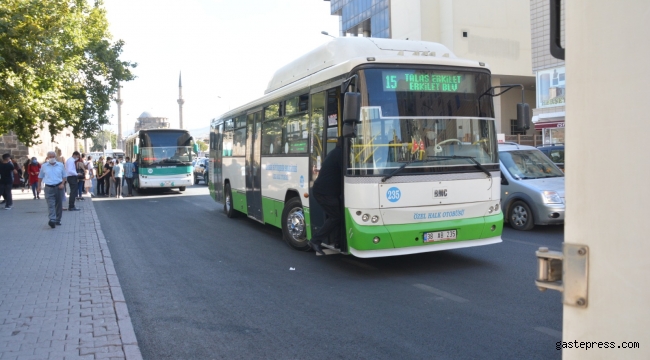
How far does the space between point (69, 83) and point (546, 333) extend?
22.6m

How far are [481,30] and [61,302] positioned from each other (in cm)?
4853

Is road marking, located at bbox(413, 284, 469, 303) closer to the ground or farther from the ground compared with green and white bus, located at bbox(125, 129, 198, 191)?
closer to the ground

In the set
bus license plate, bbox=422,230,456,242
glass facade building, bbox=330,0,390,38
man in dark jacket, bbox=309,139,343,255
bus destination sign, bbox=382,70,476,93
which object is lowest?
bus license plate, bbox=422,230,456,242

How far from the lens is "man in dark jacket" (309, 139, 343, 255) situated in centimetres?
798

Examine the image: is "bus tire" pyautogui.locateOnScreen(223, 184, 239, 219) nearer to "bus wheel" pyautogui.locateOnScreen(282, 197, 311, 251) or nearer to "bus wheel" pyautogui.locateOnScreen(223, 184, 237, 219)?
"bus wheel" pyautogui.locateOnScreen(223, 184, 237, 219)

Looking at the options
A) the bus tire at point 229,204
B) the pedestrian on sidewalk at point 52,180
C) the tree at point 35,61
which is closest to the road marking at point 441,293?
the bus tire at point 229,204

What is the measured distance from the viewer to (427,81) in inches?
313

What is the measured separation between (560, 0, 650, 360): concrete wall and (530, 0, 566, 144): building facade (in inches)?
1406

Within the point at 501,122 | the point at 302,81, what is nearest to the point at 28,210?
the point at 302,81

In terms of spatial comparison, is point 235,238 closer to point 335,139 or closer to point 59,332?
point 335,139

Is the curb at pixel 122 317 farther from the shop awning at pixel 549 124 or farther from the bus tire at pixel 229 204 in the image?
the shop awning at pixel 549 124

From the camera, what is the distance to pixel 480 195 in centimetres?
821

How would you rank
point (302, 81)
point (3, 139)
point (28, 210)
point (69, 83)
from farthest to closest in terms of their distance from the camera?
point (3, 139) → point (69, 83) → point (28, 210) → point (302, 81)

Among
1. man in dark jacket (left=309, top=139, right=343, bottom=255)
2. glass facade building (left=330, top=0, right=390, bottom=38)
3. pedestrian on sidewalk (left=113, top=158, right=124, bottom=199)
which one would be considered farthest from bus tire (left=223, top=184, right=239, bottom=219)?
glass facade building (left=330, top=0, right=390, bottom=38)
